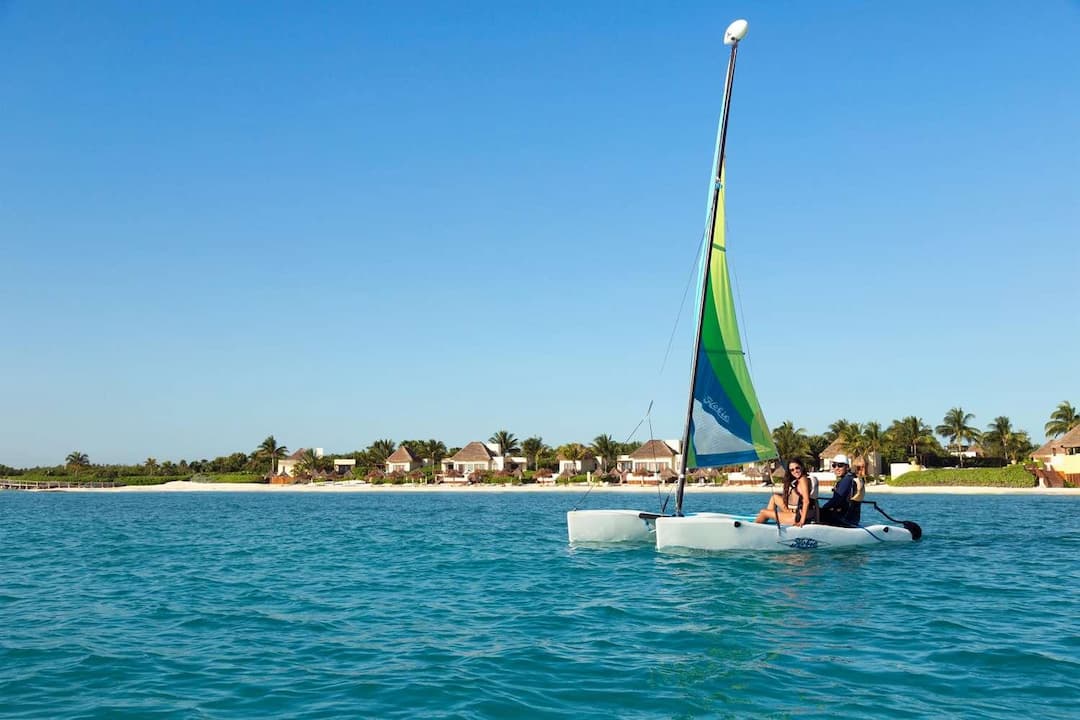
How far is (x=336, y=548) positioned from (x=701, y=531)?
12.3 m

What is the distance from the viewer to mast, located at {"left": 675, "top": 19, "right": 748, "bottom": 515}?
2430 centimetres

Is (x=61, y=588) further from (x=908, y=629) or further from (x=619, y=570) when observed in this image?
(x=908, y=629)

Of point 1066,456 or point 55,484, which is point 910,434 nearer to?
point 1066,456

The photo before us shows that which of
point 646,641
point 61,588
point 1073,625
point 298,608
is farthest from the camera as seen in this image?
point 61,588

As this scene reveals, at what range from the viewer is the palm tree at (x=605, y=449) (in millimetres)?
124625

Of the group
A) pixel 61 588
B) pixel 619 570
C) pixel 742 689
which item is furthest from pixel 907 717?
pixel 61 588

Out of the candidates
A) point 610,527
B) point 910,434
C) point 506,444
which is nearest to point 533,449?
point 506,444

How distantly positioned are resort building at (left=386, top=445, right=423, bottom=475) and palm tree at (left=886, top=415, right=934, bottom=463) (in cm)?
7067

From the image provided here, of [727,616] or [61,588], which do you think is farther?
[61,588]

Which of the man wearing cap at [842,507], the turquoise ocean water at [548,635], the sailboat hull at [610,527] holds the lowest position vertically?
the turquoise ocean water at [548,635]

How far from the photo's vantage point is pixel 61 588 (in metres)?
18.4

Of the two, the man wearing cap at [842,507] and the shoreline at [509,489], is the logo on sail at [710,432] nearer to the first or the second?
the man wearing cap at [842,507]

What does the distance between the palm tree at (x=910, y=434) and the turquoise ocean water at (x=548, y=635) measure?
87208mm

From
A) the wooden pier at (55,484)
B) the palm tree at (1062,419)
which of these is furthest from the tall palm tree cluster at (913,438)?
the wooden pier at (55,484)
